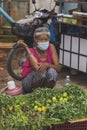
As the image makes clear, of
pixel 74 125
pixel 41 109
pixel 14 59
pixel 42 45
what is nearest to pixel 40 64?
pixel 42 45

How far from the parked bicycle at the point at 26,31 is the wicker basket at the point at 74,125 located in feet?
9.02

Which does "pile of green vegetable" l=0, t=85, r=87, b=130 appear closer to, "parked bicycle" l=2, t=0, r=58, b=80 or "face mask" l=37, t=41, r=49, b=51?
"face mask" l=37, t=41, r=49, b=51

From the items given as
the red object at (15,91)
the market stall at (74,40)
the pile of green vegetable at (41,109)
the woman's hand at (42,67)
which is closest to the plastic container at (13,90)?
the red object at (15,91)

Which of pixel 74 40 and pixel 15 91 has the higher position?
pixel 74 40

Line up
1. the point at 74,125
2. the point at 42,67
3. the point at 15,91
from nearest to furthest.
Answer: the point at 74,125 → the point at 42,67 → the point at 15,91

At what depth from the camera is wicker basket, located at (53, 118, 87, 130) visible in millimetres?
3672

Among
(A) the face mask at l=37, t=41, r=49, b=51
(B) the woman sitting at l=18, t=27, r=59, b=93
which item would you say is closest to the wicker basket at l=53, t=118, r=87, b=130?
(B) the woman sitting at l=18, t=27, r=59, b=93

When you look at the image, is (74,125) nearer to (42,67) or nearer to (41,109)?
(41,109)

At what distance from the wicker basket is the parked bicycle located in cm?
275

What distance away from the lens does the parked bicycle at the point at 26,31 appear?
21.1ft

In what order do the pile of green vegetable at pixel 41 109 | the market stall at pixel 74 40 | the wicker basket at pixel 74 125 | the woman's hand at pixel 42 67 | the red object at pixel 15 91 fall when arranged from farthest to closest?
1. the market stall at pixel 74 40
2. the red object at pixel 15 91
3. the woman's hand at pixel 42 67
4. the wicker basket at pixel 74 125
5. the pile of green vegetable at pixel 41 109

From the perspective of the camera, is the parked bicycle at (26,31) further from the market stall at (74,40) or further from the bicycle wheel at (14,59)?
the market stall at (74,40)

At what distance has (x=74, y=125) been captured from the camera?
147 inches

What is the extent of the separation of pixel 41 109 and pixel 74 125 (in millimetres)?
327
